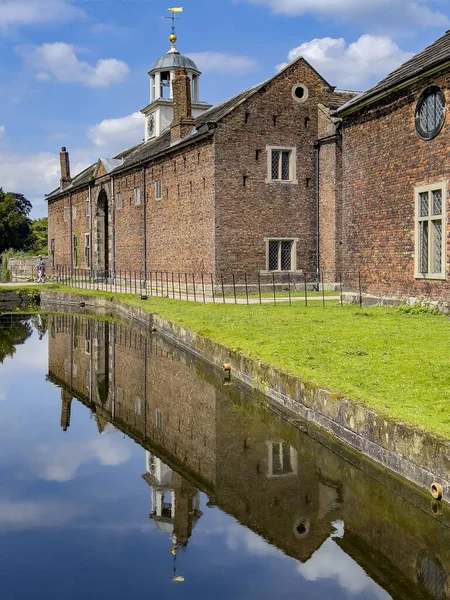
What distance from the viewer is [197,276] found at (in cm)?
3027

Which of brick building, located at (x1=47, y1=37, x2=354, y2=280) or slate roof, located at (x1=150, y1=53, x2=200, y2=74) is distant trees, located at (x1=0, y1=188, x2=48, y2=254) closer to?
slate roof, located at (x1=150, y1=53, x2=200, y2=74)

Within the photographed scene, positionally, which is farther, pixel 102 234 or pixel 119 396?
pixel 102 234

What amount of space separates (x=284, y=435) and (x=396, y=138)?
37.5 feet

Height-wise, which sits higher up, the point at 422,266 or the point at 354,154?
the point at 354,154

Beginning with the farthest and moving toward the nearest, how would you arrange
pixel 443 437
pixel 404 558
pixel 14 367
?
1. pixel 14 367
2. pixel 443 437
3. pixel 404 558

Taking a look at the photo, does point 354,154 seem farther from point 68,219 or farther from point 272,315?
point 68,219

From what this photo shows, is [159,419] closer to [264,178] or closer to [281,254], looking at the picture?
[281,254]

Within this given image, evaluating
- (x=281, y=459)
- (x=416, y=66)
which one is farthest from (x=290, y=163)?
(x=281, y=459)

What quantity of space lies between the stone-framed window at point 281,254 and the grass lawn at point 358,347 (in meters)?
9.90

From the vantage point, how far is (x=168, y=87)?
43.9 metres

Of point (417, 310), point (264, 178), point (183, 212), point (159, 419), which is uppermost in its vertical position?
point (264, 178)

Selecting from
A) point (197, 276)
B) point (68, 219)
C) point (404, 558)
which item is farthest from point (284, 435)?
point (68, 219)

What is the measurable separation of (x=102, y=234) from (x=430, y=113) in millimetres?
33282

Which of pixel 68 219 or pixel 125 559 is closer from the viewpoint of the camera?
pixel 125 559
